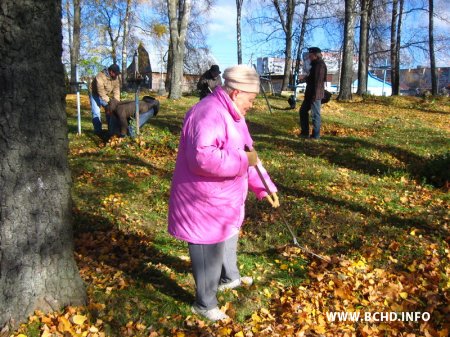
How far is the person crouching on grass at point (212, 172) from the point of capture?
105 inches

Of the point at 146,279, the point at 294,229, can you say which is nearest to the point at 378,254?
the point at 294,229

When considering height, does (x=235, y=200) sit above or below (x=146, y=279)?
above

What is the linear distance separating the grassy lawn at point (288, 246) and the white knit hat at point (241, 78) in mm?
1749

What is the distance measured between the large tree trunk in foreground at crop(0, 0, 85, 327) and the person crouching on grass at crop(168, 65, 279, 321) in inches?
32.5

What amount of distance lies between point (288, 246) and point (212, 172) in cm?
230

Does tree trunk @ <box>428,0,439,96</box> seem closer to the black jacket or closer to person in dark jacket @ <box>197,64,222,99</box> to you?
the black jacket

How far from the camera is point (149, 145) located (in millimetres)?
8570

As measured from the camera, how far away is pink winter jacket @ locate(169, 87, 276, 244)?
2.65m

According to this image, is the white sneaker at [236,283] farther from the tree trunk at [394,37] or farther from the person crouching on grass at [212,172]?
the tree trunk at [394,37]

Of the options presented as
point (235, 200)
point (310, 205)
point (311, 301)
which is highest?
point (235, 200)

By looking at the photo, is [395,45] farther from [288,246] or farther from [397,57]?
[288,246]

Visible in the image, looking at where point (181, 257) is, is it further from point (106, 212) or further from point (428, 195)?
point (428, 195)

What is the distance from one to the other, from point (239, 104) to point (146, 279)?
187cm

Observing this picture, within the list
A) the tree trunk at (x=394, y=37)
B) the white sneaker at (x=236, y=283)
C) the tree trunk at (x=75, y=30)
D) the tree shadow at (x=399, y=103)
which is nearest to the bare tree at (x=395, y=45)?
the tree trunk at (x=394, y=37)
